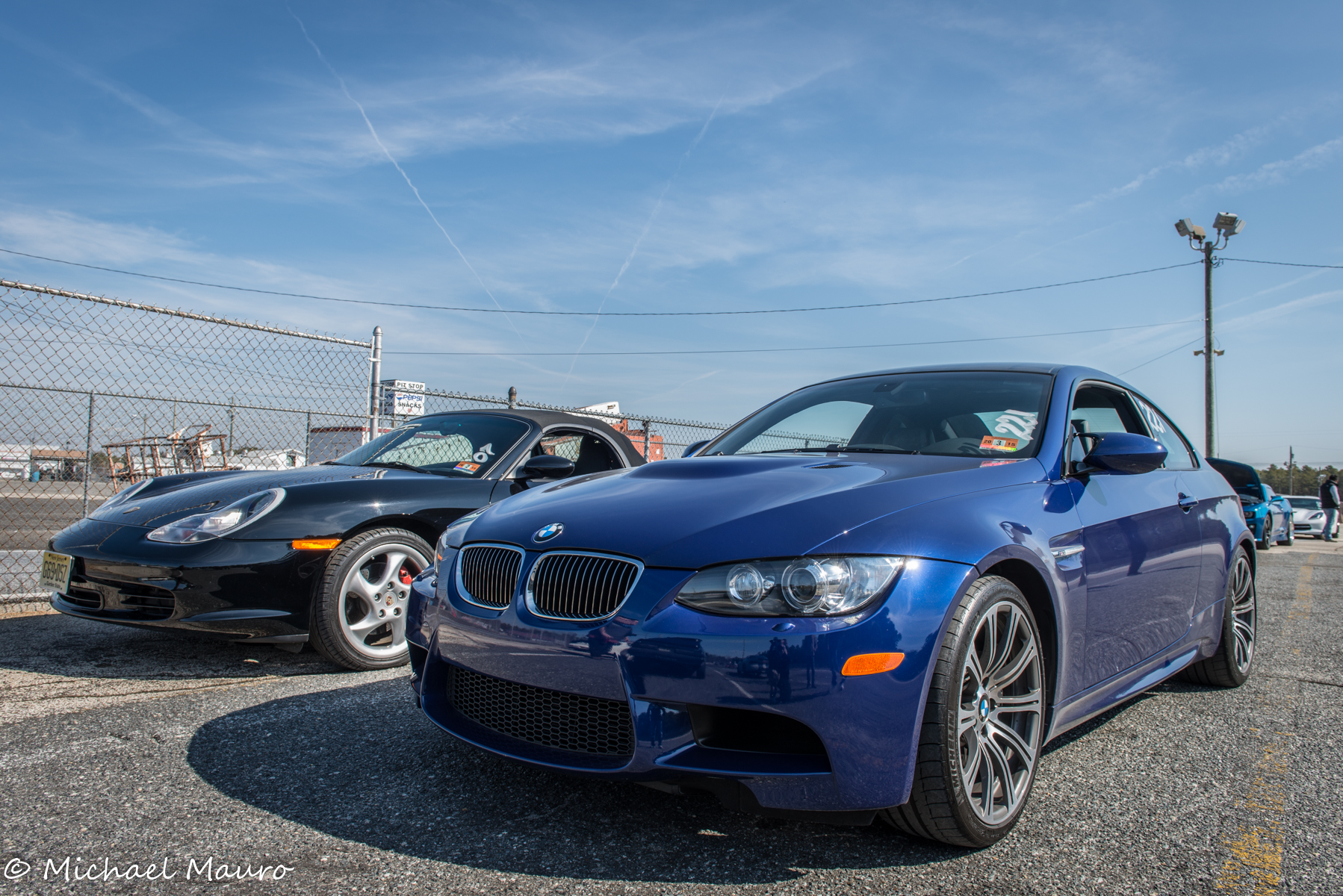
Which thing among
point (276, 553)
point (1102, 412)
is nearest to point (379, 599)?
point (276, 553)

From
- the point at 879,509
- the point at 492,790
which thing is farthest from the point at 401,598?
the point at 879,509

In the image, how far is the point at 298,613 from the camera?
389 cm

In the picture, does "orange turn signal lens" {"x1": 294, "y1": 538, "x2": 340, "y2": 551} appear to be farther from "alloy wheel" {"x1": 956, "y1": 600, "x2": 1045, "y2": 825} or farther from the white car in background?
the white car in background

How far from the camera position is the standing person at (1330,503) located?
23391 mm

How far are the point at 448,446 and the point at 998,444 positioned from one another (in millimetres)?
3341

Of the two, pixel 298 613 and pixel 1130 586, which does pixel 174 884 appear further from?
pixel 1130 586

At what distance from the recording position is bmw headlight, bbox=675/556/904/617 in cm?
193

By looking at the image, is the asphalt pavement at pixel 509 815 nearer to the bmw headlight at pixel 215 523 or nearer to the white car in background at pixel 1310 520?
the bmw headlight at pixel 215 523

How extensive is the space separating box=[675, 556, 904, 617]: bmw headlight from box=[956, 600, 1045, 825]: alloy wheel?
36 centimetres

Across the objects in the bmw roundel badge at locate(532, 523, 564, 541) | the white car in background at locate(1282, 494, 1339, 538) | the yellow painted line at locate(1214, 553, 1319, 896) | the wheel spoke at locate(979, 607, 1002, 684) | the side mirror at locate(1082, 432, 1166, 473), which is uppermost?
the side mirror at locate(1082, 432, 1166, 473)

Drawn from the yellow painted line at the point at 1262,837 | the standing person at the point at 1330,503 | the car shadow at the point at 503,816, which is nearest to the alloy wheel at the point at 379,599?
the car shadow at the point at 503,816

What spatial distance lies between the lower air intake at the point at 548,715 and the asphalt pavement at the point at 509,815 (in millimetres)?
238

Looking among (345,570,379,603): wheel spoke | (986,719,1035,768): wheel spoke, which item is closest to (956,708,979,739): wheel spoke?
(986,719,1035,768): wheel spoke

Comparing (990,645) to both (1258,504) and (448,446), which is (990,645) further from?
(1258,504)
